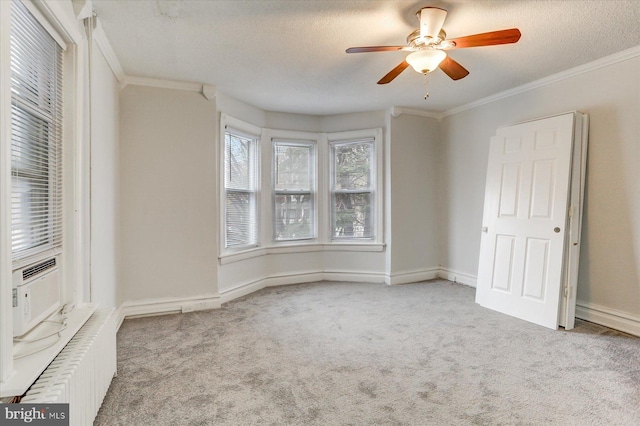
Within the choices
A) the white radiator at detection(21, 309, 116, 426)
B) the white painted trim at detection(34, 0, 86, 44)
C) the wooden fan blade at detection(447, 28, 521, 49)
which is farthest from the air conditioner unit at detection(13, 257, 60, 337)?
the wooden fan blade at detection(447, 28, 521, 49)

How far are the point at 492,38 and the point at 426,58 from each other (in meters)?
0.43

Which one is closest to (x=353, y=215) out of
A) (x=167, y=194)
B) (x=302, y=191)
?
(x=302, y=191)

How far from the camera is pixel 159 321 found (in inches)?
128

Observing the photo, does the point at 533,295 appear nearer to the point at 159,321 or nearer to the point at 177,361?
the point at 177,361

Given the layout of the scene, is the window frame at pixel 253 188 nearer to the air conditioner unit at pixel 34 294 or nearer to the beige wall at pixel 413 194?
the beige wall at pixel 413 194

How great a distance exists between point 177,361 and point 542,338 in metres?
2.92

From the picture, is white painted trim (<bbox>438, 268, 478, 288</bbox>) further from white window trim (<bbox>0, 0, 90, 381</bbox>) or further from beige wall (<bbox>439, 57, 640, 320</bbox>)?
white window trim (<bbox>0, 0, 90, 381</bbox>)

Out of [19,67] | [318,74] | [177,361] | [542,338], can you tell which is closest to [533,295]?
[542,338]

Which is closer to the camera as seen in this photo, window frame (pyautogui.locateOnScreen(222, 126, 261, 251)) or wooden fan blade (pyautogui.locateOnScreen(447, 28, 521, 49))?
wooden fan blade (pyautogui.locateOnScreen(447, 28, 521, 49))

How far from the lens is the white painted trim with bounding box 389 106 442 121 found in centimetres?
454

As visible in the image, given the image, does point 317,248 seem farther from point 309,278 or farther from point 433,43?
point 433,43

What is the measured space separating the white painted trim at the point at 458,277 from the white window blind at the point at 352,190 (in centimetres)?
115

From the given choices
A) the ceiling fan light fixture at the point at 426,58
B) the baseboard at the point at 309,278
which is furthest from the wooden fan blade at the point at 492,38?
the baseboard at the point at 309,278

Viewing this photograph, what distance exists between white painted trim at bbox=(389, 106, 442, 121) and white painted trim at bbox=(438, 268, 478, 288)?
220 cm
